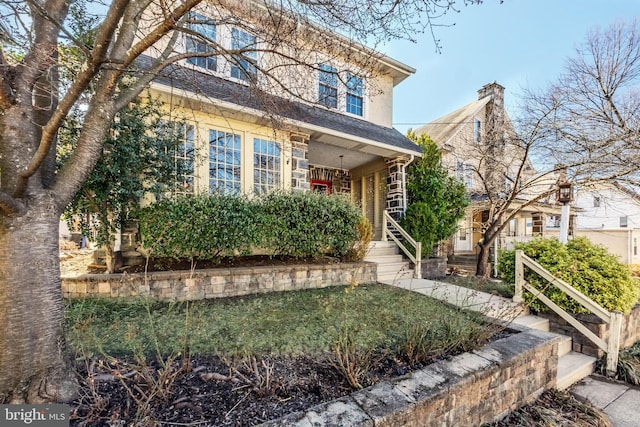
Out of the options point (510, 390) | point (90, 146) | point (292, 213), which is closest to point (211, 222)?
point (292, 213)

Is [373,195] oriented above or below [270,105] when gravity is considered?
below

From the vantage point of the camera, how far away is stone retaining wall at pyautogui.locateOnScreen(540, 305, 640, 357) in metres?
3.91

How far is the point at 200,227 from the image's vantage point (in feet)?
14.9

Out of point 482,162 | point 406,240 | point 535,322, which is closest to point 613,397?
point 535,322

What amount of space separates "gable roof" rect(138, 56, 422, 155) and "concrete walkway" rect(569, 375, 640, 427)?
202 inches

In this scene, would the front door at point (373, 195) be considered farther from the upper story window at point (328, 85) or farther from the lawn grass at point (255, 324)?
the lawn grass at point (255, 324)

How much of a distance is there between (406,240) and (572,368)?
14.7 feet

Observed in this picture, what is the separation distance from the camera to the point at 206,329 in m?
3.15

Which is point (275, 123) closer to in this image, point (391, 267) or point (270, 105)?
point (270, 105)

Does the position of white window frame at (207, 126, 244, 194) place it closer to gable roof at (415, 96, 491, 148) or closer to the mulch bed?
the mulch bed

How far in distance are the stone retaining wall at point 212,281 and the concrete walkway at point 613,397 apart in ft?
10.00

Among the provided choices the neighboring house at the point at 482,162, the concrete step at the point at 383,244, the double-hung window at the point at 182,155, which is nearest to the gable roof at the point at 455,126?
the neighboring house at the point at 482,162

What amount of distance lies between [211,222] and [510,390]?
177 inches

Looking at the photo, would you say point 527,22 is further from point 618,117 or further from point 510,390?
point 510,390
